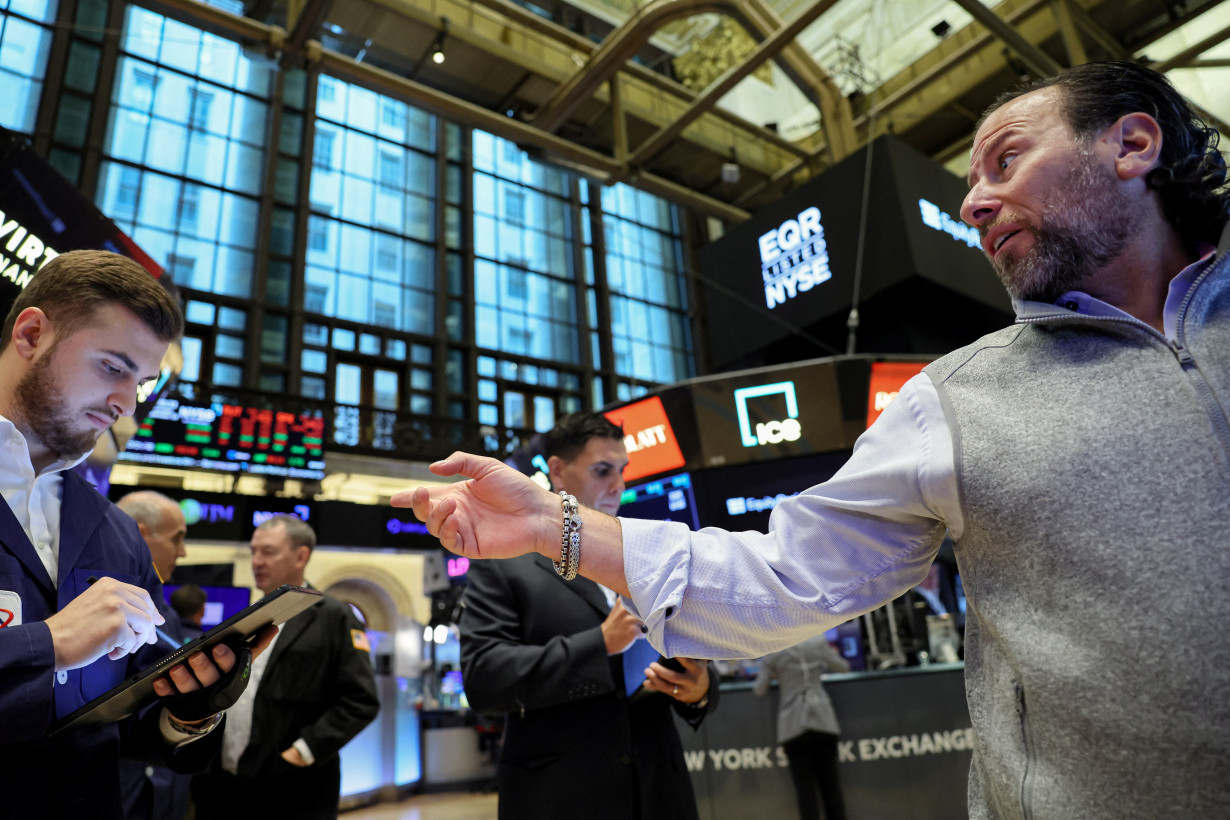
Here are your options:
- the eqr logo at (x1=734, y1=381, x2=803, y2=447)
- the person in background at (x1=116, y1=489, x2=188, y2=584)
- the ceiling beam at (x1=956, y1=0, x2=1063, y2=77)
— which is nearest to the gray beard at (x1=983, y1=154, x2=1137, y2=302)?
the person in background at (x1=116, y1=489, x2=188, y2=584)

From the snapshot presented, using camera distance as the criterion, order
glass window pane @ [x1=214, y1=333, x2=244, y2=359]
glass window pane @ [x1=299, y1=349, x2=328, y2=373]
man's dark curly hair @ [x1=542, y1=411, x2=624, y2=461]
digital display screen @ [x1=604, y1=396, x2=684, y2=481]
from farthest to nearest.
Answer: glass window pane @ [x1=299, y1=349, x2=328, y2=373]
glass window pane @ [x1=214, y1=333, x2=244, y2=359]
digital display screen @ [x1=604, y1=396, x2=684, y2=481]
man's dark curly hair @ [x1=542, y1=411, x2=624, y2=461]

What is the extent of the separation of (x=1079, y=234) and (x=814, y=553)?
0.58 meters

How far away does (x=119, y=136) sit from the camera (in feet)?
45.5

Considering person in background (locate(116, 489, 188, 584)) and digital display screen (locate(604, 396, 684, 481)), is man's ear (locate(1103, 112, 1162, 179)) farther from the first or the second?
digital display screen (locate(604, 396, 684, 481))

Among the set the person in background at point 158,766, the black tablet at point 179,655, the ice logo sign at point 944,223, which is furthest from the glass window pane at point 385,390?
the black tablet at point 179,655

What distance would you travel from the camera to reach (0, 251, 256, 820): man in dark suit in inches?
48.8

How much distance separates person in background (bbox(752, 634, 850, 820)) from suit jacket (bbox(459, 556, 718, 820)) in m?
2.65

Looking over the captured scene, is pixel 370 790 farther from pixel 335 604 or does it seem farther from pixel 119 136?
pixel 119 136

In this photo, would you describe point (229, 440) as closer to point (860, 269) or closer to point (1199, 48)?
point (860, 269)

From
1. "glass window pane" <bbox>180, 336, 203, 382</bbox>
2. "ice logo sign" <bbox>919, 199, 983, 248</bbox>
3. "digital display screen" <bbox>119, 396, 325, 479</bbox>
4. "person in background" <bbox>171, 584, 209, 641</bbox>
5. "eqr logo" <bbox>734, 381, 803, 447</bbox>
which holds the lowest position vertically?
"person in background" <bbox>171, 584, 209, 641</bbox>

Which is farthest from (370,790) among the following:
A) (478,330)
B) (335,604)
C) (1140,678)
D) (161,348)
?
(478,330)

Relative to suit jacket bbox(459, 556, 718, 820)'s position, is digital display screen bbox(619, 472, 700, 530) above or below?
above

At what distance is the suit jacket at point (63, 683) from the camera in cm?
119

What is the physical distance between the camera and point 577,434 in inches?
95.9
